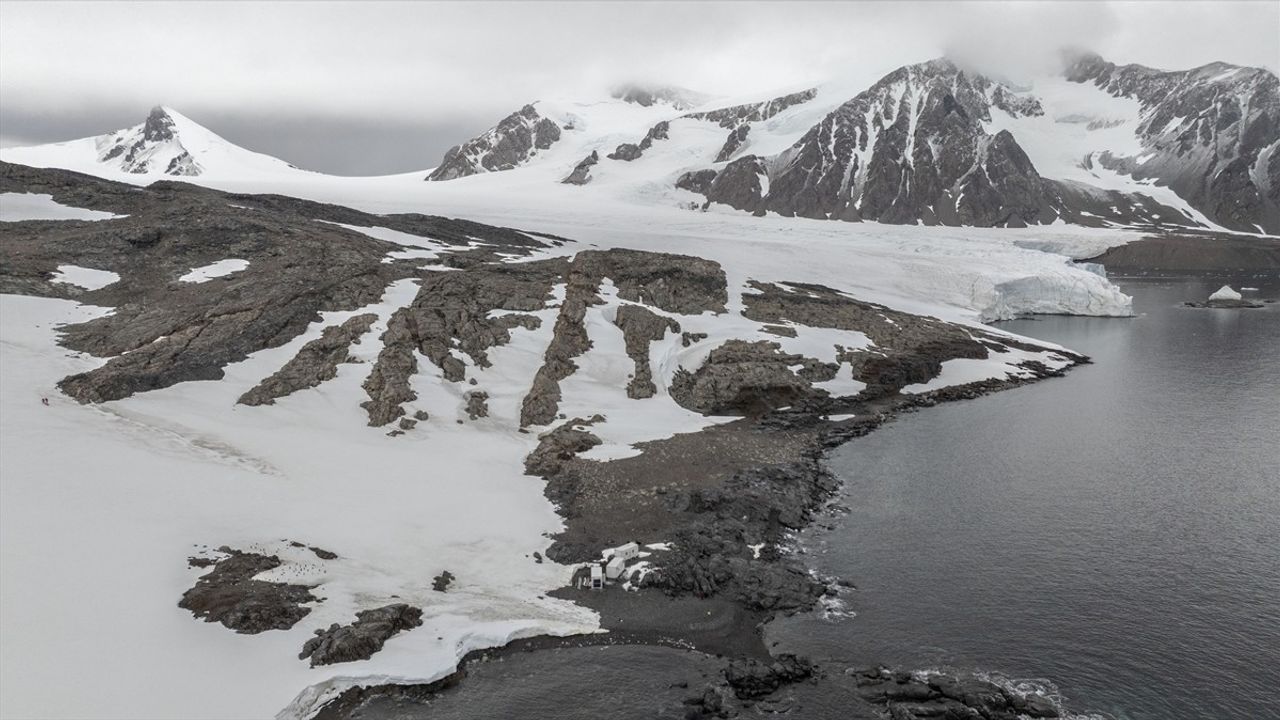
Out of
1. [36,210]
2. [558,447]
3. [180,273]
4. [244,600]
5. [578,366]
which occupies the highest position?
[36,210]

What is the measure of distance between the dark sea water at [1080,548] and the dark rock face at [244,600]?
22.6 m

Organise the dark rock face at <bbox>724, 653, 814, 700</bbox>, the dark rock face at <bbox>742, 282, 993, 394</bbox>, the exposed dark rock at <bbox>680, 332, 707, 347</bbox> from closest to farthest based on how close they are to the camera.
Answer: the dark rock face at <bbox>724, 653, 814, 700</bbox>
the exposed dark rock at <bbox>680, 332, 707, 347</bbox>
the dark rock face at <bbox>742, 282, 993, 394</bbox>

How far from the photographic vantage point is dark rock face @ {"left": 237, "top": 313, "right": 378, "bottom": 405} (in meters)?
55.4

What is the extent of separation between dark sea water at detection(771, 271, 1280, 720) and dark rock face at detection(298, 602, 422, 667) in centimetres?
1744

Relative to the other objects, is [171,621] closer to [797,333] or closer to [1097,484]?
[1097,484]

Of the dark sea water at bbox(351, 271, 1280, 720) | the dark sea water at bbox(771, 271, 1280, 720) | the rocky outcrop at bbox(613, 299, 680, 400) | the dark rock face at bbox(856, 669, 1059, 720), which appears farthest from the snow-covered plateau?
the dark rock face at bbox(856, 669, 1059, 720)

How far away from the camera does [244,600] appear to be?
3409 cm

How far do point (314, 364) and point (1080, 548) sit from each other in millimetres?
54995

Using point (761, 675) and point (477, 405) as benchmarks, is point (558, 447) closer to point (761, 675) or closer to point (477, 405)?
point (477, 405)

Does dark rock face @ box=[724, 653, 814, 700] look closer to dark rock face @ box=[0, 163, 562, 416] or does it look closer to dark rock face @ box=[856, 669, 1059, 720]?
dark rock face @ box=[856, 669, 1059, 720]

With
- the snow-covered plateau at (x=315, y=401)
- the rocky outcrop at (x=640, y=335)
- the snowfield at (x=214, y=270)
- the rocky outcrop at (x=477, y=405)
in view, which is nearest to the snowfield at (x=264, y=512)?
the snow-covered plateau at (x=315, y=401)

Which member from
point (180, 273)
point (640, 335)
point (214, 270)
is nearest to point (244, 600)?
point (640, 335)

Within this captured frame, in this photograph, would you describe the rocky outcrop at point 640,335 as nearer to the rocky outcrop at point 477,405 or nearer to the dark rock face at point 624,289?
the dark rock face at point 624,289

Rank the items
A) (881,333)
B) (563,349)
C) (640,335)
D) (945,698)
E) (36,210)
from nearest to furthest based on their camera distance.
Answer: (945,698) < (563,349) < (640,335) < (36,210) < (881,333)
